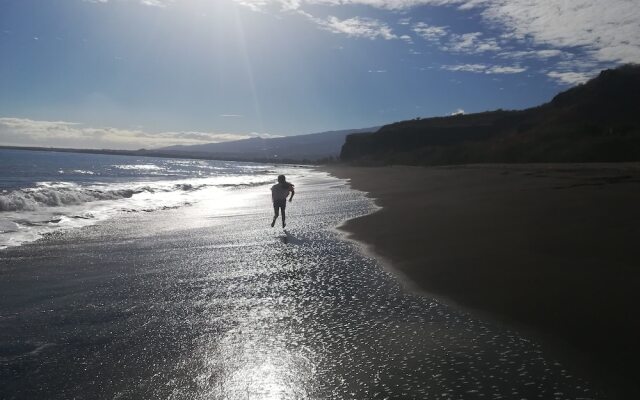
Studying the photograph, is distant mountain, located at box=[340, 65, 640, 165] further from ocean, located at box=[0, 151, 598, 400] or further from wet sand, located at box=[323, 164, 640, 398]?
ocean, located at box=[0, 151, 598, 400]

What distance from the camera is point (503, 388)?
3.33m

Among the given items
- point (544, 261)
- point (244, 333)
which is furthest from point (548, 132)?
point (244, 333)

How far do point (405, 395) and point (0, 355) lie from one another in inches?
142

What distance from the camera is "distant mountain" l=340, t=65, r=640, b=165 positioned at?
3191 cm

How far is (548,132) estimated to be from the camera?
41.2m

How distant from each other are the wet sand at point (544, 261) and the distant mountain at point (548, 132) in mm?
20506

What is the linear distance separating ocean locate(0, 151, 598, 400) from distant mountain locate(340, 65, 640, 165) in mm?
29443

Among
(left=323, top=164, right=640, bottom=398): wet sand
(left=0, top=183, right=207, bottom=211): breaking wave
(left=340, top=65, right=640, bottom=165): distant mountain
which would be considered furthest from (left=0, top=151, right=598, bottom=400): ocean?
(left=340, top=65, right=640, bottom=165): distant mountain

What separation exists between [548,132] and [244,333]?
4328 cm

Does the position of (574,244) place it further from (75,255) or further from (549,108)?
(549,108)

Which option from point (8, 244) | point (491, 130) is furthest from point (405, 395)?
point (491, 130)

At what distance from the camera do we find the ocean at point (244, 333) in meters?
3.45

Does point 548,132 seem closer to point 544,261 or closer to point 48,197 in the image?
point 544,261

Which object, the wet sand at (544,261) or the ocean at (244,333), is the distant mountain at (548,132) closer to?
the wet sand at (544,261)
